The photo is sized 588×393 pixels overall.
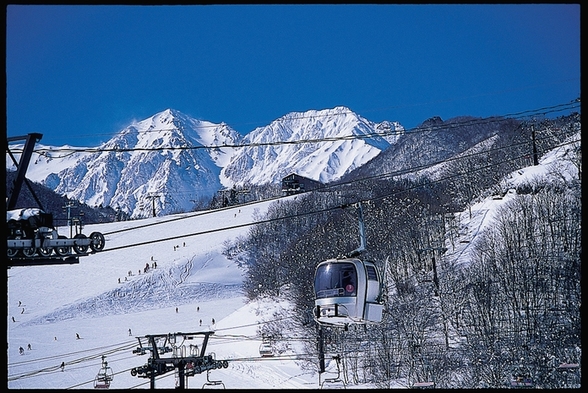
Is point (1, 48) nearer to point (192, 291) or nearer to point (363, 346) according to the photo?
point (363, 346)

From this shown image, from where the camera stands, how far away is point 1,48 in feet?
14.8

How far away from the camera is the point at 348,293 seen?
16.8 metres

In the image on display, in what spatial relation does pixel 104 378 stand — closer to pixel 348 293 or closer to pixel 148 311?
pixel 348 293

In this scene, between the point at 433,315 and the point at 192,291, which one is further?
the point at 192,291

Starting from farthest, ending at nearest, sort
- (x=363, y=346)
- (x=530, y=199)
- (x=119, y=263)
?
(x=119, y=263) → (x=530, y=199) → (x=363, y=346)

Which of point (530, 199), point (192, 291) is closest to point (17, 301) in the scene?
point (192, 291)

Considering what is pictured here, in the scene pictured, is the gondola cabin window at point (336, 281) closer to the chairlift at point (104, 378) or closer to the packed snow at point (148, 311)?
the chairlift at point (104, 378)

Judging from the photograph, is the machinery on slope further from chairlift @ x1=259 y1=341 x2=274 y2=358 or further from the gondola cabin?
chairlift @ x1=259 y1=341 x2=274 y2=358

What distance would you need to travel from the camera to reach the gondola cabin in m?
16.8

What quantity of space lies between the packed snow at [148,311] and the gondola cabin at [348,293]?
19.7m

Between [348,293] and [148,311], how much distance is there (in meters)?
67.1

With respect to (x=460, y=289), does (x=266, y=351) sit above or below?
below

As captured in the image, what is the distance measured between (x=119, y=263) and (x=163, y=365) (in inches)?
3256

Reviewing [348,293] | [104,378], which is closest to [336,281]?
[348,293]
